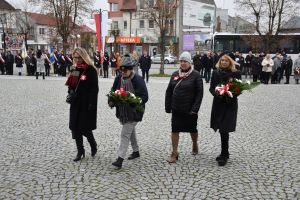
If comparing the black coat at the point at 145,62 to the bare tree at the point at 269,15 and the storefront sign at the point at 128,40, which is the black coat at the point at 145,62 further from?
the storefront sign at the point at 128,40

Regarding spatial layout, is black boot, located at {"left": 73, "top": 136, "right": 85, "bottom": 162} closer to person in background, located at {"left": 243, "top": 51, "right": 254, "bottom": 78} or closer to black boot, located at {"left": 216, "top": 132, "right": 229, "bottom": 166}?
black boot, located at {"left": 216, "top": 132, "right": 229, "bottom": 166}

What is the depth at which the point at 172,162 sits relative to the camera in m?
6.15

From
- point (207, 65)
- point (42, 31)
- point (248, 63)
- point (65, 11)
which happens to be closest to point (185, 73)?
point (207, 65)

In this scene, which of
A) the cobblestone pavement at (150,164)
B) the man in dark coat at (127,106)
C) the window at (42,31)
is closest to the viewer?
the cobblestone pavement at (150,164)

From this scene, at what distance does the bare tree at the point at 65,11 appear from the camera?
31062 mm

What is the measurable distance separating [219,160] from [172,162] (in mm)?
731

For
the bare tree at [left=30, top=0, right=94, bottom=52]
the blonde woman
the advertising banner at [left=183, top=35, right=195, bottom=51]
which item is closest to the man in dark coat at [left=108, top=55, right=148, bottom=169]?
the blonde woman

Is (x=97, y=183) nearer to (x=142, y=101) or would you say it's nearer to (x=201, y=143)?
(x=142, y=101)

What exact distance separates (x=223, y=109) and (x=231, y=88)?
371mm

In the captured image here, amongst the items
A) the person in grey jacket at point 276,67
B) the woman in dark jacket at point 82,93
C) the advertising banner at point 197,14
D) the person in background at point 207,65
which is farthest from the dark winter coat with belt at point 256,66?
the advertising banner at point 197,14

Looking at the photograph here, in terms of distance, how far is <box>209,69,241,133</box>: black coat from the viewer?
5987 millimetres

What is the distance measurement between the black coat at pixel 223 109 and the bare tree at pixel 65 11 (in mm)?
25934

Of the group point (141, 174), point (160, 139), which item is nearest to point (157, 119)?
point (160, 139)

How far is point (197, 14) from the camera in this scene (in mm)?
62688
